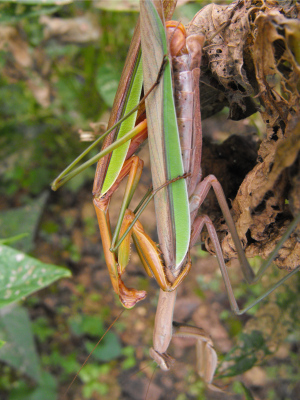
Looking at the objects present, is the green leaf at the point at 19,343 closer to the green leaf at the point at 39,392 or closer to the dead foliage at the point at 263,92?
the green leaf at the point at 39,392

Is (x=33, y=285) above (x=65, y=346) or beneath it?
above

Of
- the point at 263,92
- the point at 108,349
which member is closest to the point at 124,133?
the point at 263,92

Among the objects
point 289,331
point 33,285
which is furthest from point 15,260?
point 289,331

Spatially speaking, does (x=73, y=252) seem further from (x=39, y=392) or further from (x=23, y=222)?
(x=39, y=392)

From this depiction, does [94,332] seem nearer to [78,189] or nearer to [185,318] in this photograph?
[185,318]

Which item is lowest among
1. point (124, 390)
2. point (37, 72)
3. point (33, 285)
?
point (124, 390)
